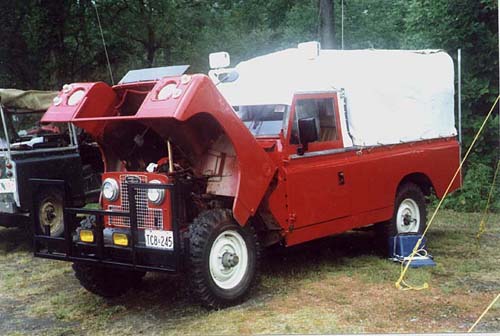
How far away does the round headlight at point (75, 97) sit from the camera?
6016 mm

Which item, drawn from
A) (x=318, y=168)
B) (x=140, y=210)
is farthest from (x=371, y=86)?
(x=140, y=210)

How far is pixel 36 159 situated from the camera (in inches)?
344

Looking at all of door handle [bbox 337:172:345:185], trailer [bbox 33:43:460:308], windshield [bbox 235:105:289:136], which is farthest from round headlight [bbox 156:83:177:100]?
door handle [bbox 337:172:345:185]

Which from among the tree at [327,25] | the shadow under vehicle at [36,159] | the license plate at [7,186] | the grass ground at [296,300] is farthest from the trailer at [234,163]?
the tree at [327,25]

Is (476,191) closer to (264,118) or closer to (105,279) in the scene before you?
(264,118)

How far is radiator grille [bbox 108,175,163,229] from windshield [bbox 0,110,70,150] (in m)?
3.38

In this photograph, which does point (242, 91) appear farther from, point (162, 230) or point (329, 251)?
point (329, 251)

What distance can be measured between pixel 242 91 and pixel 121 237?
7.08 ft

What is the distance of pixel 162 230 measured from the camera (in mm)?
5602

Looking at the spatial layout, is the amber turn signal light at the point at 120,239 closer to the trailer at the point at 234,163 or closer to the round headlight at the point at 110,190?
the trailer at the point at 234,163

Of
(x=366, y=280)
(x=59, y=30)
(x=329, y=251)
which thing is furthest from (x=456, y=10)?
(x=59, y=30)

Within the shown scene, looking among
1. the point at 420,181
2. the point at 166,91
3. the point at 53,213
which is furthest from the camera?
the point at 420,181

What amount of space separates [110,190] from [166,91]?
135 cm

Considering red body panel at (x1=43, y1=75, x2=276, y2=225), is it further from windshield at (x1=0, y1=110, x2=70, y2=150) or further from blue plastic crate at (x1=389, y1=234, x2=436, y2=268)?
windshield at (x1=0, y1=110, x2=70, y2=150)
